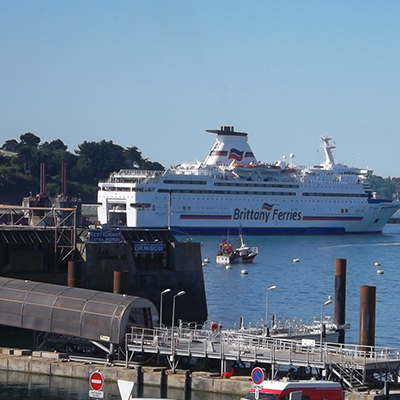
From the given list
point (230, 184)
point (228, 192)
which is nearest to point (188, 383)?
point (228, 192)

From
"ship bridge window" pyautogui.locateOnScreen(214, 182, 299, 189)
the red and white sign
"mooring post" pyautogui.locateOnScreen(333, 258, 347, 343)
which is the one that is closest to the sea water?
"mooring post" pyautogui.locateOnScreen(333, 258, 347, 343)

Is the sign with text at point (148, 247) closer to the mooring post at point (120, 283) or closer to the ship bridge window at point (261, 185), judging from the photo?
the mooring post at point (120, 283)

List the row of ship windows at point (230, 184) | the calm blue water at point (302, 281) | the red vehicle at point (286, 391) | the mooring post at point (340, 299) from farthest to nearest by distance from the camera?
the row of ship windows at point (230, 184)
the calm blue water at point (302, 281)
the mooring post at point (340, 299)
the red vehicle at point (286, 391)

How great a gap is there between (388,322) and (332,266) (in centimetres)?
3416

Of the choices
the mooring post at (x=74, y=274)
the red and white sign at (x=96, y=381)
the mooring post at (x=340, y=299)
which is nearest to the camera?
the red and white sign at (x=96, y=381)

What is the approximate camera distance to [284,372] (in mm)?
31656

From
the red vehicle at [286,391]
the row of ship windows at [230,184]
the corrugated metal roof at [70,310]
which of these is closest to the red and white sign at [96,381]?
the red vehicle at [286,391]

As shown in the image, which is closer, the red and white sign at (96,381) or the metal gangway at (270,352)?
the red and white sign at (96,381)

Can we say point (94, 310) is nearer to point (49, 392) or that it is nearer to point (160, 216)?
point (49, 392)

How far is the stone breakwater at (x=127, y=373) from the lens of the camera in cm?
2956

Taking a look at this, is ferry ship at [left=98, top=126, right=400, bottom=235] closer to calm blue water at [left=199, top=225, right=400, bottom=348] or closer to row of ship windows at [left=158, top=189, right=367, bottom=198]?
row of ship windows at [left=158, top=189, right=367, bottom=198]

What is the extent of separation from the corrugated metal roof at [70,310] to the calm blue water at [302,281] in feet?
41.3

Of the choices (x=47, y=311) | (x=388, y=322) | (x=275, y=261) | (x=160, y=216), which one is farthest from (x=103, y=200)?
(x=47, y=311)

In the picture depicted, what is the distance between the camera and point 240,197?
123562 mm
